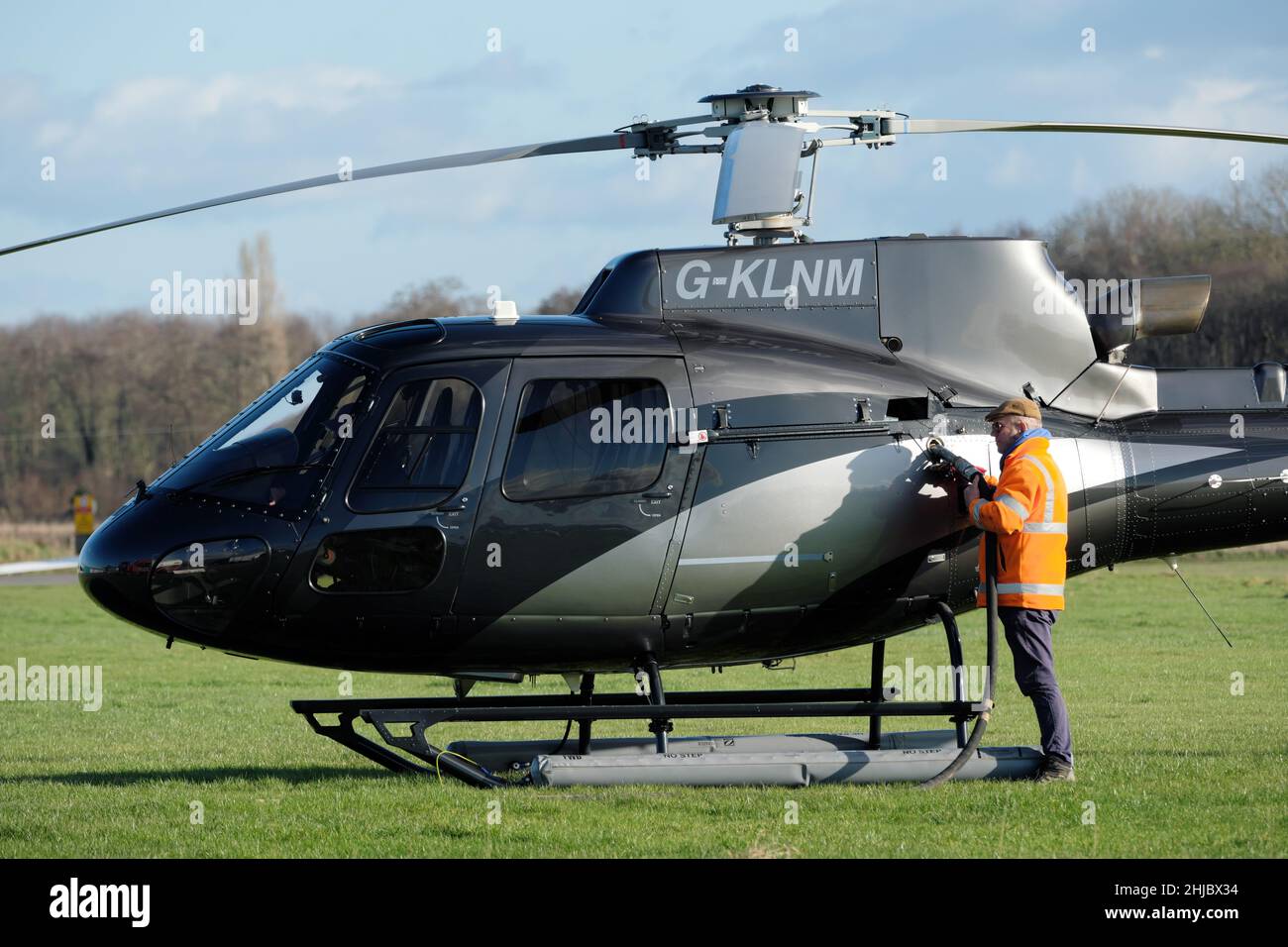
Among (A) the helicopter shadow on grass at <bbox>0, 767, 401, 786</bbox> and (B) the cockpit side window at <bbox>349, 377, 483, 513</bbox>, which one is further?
(A) the helicopter shadow on grass at <bbox>0, 767, 401, 786</bbox>

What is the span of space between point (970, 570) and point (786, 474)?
1524 millimetres

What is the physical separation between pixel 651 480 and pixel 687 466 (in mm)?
245

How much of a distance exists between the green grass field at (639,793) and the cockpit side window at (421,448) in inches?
72.0

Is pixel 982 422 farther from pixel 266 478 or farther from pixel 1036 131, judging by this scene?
pixel 266 478

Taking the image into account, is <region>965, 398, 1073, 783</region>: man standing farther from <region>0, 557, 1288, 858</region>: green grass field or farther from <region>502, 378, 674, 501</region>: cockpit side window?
<region>502, 378, 674, 501</region>: cockpit side window

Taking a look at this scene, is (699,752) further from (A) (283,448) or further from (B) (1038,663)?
(A) (283,448)

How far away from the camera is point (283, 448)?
8727 millimetres

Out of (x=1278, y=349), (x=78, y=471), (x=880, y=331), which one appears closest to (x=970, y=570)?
(x=880, y=331)

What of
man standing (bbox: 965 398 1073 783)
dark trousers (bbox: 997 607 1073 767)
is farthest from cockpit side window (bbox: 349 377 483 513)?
dark trousers (bbox: 997 607 1073 767)

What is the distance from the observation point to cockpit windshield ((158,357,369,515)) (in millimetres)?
8617

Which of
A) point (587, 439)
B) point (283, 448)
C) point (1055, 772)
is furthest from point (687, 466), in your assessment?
point (1055, 772)

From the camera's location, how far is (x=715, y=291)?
9.63m

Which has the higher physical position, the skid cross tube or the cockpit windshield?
the cockpit windshield
